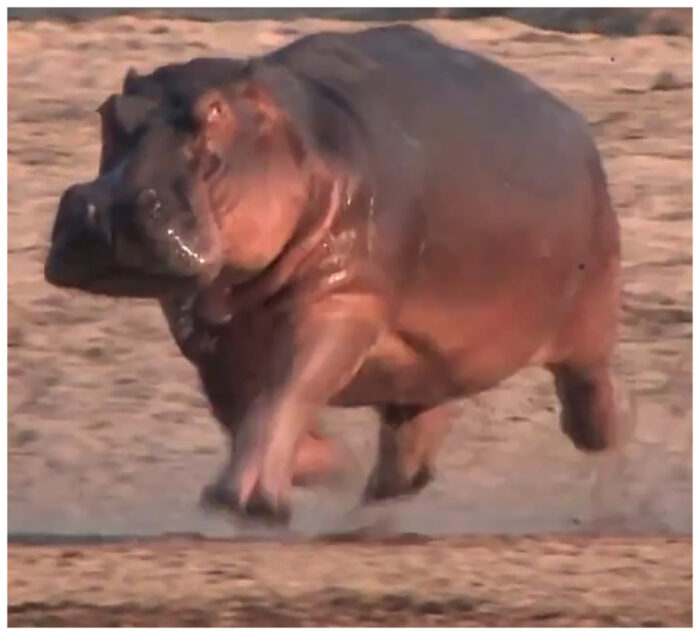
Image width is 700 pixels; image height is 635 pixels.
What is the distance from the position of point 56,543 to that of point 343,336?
106 cm

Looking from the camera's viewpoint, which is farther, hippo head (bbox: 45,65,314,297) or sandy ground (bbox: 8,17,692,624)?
sandy ground (bbox: 8,17,692,624)

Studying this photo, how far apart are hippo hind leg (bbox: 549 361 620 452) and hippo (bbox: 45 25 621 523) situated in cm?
23

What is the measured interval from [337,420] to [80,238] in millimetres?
1915

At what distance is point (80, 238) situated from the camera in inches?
105

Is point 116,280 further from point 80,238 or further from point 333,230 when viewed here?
point 333,230

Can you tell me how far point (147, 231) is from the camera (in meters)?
2.64

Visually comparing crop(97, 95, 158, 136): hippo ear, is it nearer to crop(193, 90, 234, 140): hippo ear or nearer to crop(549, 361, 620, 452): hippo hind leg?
crop(193, 90, 234, 140): hippo ear

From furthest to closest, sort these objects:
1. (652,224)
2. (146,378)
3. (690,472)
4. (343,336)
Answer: (652,224) → (146,378) → (690,472) → (343,336)

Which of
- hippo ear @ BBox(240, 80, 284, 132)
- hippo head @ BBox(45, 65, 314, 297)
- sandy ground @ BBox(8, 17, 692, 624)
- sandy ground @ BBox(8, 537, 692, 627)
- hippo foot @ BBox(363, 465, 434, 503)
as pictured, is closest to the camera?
hippo head @ BBox(45, 65, 314, 297)

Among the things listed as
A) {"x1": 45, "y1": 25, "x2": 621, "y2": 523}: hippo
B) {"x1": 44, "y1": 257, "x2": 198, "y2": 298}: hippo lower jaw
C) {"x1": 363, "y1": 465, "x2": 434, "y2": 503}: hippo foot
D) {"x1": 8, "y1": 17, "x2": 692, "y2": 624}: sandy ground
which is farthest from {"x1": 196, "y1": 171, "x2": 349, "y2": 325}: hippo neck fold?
{"x1": 363, "y1": 465, "x2": 434, "y2": 503}: hippo foot

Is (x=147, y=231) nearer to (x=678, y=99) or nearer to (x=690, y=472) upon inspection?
(x=690, y=472)

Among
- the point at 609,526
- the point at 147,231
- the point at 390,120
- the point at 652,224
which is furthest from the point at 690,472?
the point at 147,231

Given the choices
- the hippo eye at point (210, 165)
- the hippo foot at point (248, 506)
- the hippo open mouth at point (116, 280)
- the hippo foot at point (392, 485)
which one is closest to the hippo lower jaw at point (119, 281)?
the hippo open mouth at point (116, 280)

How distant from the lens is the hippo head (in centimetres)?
266
